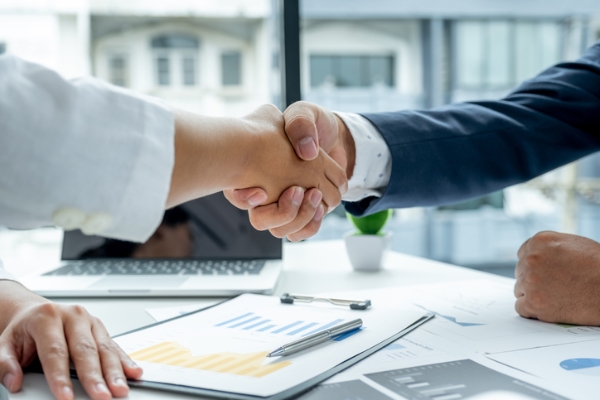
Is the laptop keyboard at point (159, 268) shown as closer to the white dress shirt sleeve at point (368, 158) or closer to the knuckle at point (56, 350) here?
the white dress shirt sleeve at point (368, 158)

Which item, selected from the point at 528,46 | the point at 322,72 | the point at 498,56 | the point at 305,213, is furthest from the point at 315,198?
the point at 528,46

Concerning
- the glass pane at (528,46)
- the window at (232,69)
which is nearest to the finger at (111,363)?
the window at (232,69)

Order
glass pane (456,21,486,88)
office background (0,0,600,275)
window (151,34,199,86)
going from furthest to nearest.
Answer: glass pane (456,21,486,88)
window (151,34,199,86)
office background (0,0,600,275)

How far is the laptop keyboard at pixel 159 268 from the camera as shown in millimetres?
989

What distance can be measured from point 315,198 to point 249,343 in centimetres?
32

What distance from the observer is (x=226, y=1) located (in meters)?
4.05

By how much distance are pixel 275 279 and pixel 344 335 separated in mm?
322

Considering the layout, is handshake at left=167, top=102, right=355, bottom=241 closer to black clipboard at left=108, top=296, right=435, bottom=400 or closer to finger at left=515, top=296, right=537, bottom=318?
black clipboard at left=108, top=296, right=435, bottom=400

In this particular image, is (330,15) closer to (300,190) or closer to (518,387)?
(300,190)

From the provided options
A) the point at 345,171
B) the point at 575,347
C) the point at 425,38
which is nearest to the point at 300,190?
the point at 345,171

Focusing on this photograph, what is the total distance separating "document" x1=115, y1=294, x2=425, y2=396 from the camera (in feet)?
1.60

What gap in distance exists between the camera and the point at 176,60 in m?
4.75

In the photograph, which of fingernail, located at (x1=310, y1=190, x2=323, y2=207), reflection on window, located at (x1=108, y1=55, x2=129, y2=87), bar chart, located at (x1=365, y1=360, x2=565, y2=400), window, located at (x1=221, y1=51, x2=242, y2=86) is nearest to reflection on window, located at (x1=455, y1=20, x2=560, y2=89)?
window, located at (x1=221, y1=51, x2=242, y2=86)

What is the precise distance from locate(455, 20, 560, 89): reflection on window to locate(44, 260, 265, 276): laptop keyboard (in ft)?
16.6
